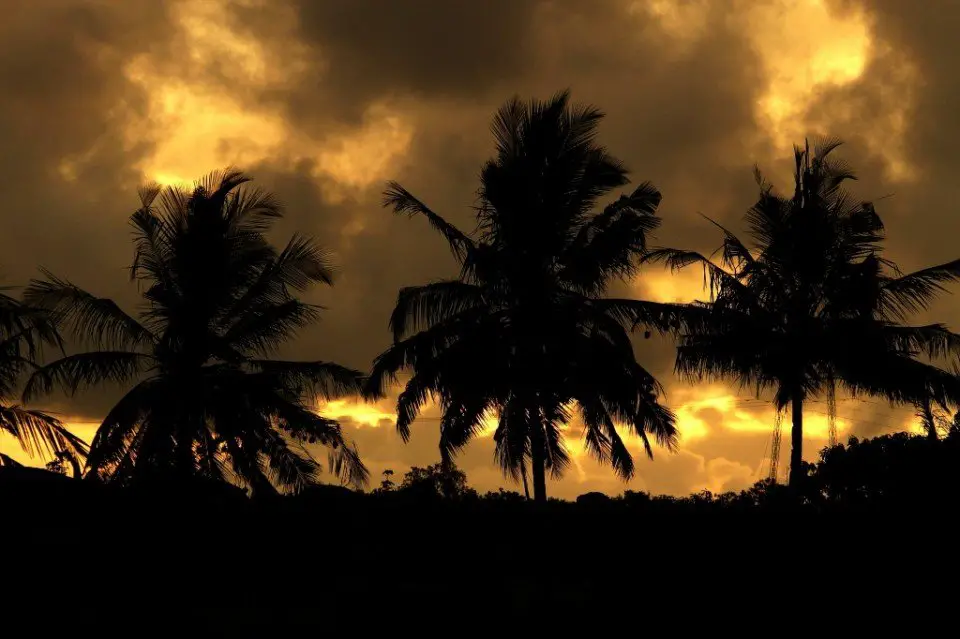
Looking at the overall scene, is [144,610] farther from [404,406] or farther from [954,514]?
[404,406]

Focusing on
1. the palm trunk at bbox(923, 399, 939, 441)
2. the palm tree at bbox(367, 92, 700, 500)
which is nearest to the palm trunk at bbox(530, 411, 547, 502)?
the palm tree at bbox(367, 92, 700, 500)

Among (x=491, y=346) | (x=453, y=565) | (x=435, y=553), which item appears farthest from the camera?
(x=491, y=346)

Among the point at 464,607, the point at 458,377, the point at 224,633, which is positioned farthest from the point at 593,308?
the point at 224,633

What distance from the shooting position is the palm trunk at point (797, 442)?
1000 inches

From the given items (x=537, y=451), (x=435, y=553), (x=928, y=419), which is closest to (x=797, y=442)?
(x=928, y=419)

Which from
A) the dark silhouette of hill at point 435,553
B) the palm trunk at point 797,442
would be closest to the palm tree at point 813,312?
the palm trunk at point 797,442

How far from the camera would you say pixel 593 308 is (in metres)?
23.5

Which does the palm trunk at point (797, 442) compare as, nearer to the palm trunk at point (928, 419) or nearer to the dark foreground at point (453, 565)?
the palm trunk at point (928, 419)

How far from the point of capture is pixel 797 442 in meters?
26.2

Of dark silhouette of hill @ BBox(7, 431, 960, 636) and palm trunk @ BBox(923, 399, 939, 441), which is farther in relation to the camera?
palm trunk @ BBox(923, 399, 939, 441)

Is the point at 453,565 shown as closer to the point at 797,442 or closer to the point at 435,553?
the point at 435,553

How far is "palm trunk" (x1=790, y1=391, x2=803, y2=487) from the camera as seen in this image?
25.4 meters

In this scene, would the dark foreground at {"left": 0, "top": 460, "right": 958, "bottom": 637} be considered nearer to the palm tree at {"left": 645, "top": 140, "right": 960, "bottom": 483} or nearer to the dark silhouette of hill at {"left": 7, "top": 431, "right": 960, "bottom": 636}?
the dark silhouette of hill at {"left": 7, "top": 431, "right": 960, "bottom": 636}

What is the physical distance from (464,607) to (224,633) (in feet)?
8.29
